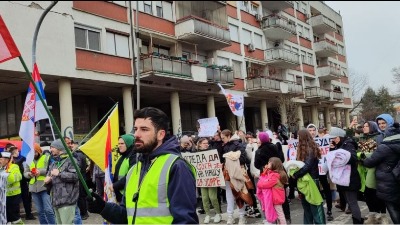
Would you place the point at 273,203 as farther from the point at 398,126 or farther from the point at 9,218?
the point at 9,218

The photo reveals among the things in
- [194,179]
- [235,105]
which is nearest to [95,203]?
[194,179]

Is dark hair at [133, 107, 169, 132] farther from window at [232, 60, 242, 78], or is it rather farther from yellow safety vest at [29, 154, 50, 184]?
window at [232, 60, 242, 78]

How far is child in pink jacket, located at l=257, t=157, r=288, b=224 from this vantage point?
6.93 meters

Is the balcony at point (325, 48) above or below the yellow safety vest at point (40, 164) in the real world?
above

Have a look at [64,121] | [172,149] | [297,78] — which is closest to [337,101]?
[297,78]

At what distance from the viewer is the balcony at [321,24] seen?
42.2 m

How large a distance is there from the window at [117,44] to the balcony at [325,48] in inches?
1065

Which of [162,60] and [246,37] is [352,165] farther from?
[246,37]

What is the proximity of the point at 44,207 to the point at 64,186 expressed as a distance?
1478 millimetres

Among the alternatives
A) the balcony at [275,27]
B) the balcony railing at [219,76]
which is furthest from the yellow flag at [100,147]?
the balcony at [275,27]

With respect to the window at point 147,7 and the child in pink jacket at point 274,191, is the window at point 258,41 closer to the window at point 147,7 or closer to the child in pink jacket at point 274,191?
the window at point 147,7

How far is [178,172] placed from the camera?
114 inches

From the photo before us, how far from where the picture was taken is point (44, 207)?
24.8ft

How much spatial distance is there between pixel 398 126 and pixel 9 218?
7319 mm
